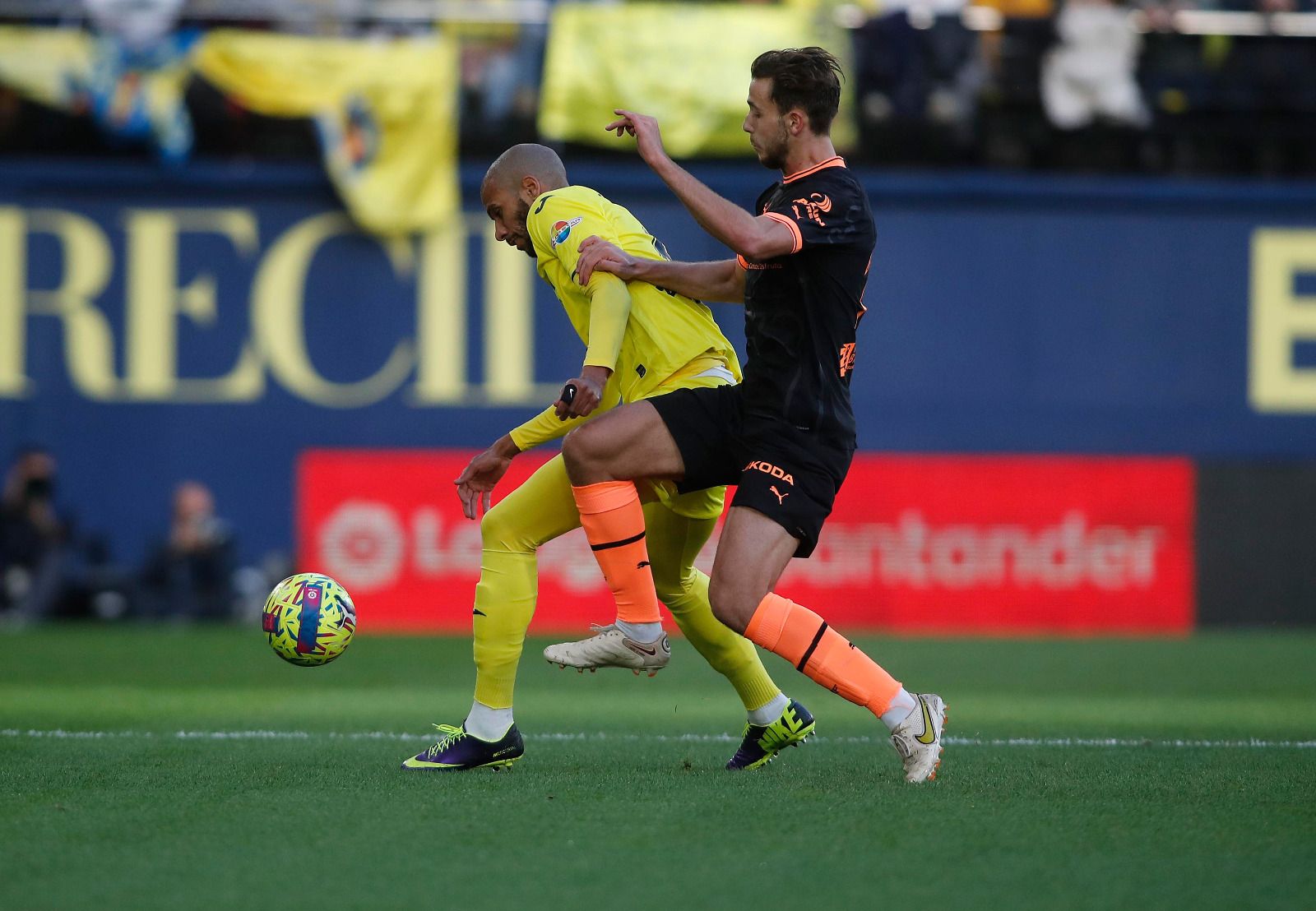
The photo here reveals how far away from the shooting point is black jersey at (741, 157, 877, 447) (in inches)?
204

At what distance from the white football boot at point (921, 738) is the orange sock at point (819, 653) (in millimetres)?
88

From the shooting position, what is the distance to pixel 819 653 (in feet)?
16.9

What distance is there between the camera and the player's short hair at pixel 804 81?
513 cm

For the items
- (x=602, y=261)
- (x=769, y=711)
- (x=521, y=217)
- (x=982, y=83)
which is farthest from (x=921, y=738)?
(x=982, y=83)

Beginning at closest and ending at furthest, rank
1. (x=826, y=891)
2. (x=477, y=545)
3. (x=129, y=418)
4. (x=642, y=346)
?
1. (x=826, y=891)
2. (x=642, y=346)
3. (x=477, y=545)
4. (x=129, y=418)

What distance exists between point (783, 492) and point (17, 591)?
10663 millimetres

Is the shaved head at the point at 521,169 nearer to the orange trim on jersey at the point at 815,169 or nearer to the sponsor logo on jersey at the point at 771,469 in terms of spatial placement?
the orange trim on jersey at the point at 815,169

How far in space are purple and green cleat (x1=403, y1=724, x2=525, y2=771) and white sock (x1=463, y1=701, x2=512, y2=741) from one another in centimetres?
1

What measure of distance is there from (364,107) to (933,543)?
6362 millimetres

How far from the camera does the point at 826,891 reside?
12.4ft

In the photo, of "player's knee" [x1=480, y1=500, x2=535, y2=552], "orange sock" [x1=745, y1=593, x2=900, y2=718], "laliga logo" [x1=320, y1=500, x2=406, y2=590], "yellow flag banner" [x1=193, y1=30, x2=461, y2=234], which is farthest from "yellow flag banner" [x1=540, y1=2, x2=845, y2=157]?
"orange sock" [x1=745, y1=593, x2=900, y2=718]

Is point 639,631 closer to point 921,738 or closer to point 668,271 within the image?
point 921,738

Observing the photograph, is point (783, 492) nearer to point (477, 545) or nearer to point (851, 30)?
point (477, 545)

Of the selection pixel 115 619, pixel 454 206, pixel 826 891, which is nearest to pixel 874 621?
pixel 454 206
